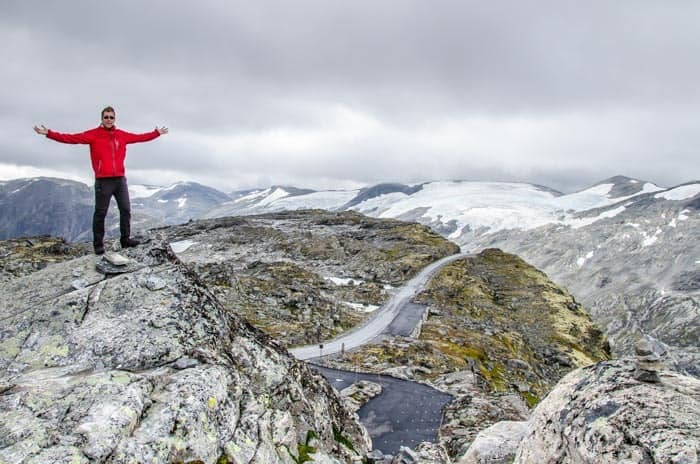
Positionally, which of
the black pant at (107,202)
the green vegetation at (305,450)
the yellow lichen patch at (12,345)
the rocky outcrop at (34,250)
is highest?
the black pant at (107,202)

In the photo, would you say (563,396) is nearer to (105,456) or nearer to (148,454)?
(148,454)

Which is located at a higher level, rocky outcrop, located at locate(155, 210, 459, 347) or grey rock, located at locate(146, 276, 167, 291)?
grey rock, located at locate(146, 276, 167, 291)

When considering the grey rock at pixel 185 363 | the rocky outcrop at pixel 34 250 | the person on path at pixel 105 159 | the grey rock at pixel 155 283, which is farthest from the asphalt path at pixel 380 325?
the rocky outcrop at pixel 34 250

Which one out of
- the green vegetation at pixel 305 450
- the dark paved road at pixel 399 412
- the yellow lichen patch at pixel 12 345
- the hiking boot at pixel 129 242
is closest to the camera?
the yellow lichen patch at pixel 12 345

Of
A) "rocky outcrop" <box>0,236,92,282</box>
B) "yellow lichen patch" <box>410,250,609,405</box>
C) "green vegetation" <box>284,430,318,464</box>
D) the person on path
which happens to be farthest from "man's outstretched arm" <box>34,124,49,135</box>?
"rocky outcrop" <box>0,236,92,282</box>

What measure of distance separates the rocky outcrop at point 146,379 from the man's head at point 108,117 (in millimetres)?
3728

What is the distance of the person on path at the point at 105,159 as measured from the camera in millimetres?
12531

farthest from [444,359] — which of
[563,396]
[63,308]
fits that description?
[63,308]

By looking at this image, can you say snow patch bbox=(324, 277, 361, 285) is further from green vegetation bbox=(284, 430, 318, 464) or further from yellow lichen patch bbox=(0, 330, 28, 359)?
yellow lichen patch bbox=(0, 330, 28, 359)

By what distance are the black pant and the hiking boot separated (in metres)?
0.10

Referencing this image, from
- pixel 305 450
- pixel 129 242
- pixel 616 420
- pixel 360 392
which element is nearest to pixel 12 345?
pixel 129 242

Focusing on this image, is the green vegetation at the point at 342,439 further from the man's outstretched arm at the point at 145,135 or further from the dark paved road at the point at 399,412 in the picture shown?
the dark paved road at the point at 399,412

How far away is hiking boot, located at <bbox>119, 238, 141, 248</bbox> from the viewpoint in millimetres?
13723

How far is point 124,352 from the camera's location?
32.8 ft
